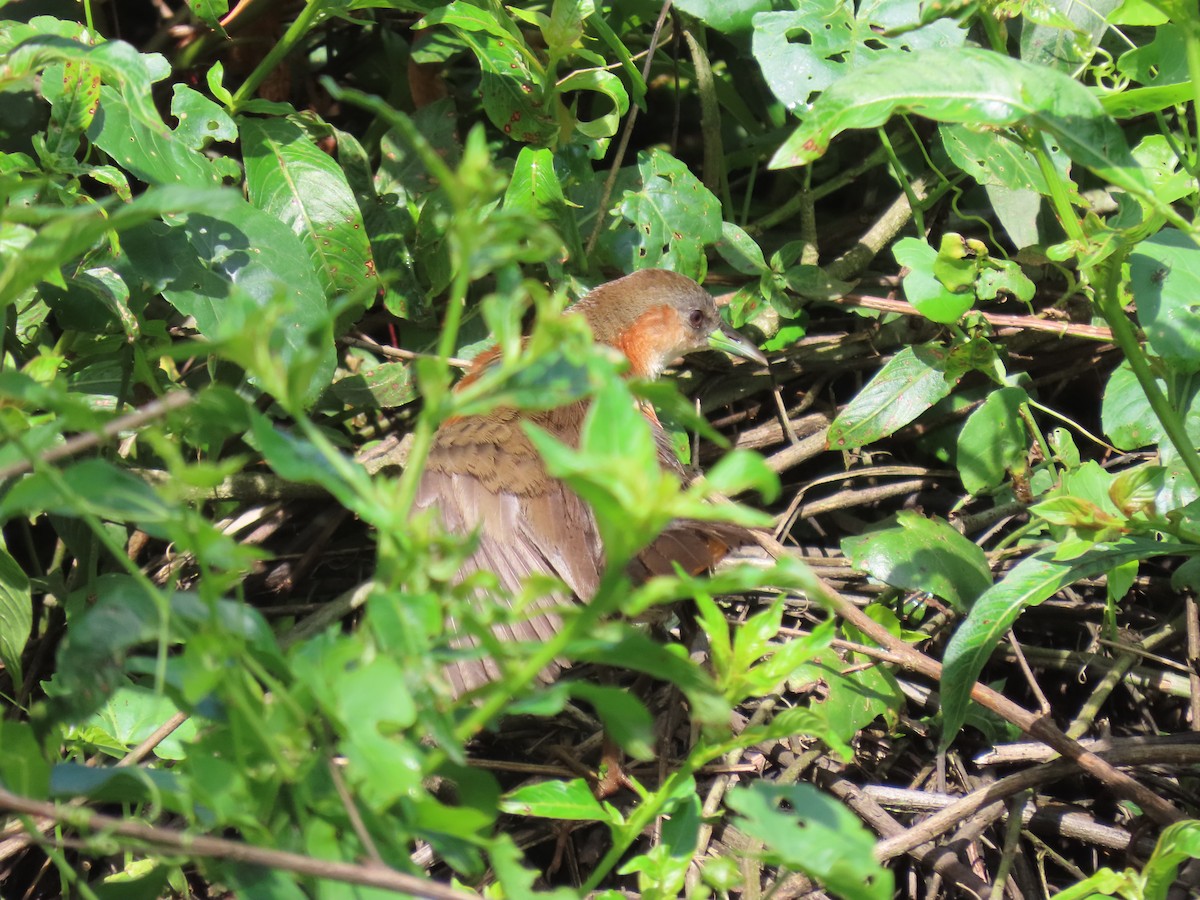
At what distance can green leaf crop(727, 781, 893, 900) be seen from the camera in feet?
3.98

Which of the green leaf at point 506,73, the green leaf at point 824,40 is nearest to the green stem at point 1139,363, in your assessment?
the green leaf at point 824,40

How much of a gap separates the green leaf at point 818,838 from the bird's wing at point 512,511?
57.8 inches

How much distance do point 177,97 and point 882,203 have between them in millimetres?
2105

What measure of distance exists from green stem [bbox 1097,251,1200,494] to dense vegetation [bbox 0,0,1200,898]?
2cm

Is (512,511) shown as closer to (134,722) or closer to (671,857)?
(134,722)

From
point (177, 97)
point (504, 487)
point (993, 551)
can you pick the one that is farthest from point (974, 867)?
point (177, 97)

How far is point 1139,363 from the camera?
2283mm

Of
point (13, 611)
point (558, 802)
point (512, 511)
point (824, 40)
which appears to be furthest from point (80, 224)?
point (824, 40)

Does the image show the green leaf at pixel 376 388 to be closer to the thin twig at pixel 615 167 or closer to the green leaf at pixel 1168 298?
the thin twig at pixel 615 167

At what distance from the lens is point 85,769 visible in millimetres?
1446

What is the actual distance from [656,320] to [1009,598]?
5.82ft

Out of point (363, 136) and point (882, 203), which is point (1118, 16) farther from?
point (363, 136)

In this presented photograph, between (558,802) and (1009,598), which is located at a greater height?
(558,802)

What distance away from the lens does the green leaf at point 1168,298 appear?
221 cm
